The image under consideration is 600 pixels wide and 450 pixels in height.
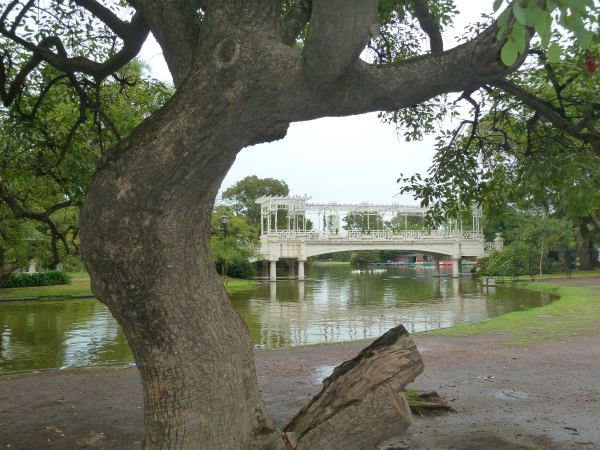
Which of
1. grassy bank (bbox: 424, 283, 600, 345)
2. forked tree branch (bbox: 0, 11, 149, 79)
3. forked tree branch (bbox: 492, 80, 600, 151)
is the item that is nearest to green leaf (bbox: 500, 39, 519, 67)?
forked tree branch (bbox: 492, 80, 600, 151)

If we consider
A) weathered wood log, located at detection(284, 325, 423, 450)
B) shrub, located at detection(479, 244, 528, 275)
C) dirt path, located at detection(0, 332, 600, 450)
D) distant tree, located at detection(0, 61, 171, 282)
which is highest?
distant tree, located at detection(0, 61, 171, 282)

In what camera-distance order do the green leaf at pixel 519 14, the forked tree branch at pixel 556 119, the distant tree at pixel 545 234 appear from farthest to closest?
1. the distant tree at pixel 545 234
2. the forked tree branch at pixel 556 119
3. the green leaf at pixel 519 14

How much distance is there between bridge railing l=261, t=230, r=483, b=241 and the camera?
5116 cm

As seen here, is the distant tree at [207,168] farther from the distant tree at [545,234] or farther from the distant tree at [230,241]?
the distant tree at [545,234]

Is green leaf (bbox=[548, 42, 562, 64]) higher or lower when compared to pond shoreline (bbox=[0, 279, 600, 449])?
higher

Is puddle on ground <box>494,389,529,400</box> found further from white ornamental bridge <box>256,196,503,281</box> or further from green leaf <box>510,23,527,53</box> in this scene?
white ornamental bridge <box>256,196,503,281</box>

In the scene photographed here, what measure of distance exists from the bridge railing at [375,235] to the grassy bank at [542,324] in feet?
96.3

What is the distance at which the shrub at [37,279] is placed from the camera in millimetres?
34875

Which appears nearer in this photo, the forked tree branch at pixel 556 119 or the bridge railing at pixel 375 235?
the forked tree branch at pixel 556 119

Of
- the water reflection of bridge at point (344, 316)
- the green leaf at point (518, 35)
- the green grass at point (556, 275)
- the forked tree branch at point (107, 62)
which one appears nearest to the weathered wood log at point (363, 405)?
the green leaf at point (518, 35)

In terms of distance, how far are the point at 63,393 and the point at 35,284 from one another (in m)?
30.4

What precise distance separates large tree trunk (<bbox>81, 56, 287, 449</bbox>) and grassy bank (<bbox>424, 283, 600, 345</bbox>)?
10070mm

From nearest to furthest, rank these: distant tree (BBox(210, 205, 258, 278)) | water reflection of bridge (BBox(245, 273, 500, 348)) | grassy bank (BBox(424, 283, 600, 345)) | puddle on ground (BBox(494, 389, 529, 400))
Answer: puddle on ground (BBox(494, 389, 529, 400)) → grassy bank (BBox(424, 283, 600, 345)) → water reflection of bridge (BBox(245, 273, 500, 348)) → distant tree (BBox(210, 205, 258, 278))

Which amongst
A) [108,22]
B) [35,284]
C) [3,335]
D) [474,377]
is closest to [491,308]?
[474,377]
